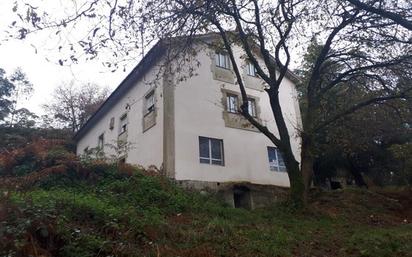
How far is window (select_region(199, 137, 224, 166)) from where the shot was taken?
15.9 m

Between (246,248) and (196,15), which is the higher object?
(196,15)

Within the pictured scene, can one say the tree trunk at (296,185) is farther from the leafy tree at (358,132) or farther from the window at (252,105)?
the window at (252,105)

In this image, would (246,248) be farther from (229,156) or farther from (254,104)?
(254,104)

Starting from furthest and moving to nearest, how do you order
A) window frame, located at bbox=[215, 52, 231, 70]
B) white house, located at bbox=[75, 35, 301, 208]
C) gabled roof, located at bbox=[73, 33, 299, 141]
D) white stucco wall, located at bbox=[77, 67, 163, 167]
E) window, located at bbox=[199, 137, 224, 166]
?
window frame, located at bbox=[215, 52, 231, 70] → gabled roof, located at bbox=[73, 33, 299, 141] → white stucco wall, located at bbox=[77, 67, 163, 167] → window, located at bbox=[199, 137, 224, 166] → white house, located at bbox=[75, 35, 301, 208]

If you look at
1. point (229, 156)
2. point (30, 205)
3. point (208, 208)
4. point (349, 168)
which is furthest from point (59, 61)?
point (349, 168)

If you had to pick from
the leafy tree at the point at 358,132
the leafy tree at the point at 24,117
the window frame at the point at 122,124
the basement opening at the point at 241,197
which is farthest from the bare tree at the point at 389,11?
the leafy tree at the point at 24,117

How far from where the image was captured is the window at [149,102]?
17525 millimetres

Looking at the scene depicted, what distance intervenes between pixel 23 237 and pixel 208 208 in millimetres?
6248

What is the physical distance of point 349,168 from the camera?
21.6 meters

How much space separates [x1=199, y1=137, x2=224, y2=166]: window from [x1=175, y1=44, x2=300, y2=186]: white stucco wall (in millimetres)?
203

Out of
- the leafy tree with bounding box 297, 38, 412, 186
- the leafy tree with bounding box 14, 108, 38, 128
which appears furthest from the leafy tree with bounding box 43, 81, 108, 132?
the leafy tree with bounding box 297, 38, 412, 186

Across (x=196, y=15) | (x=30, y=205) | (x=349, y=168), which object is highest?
(x=196, y=15)

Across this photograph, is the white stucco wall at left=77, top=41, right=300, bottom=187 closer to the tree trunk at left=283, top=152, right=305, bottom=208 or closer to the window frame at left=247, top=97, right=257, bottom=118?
the window frame at left=247, top=97, right=257, bottom=118

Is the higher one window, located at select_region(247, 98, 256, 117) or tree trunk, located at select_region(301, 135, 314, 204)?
window, located at select_region(247, 98, 256, 117)
